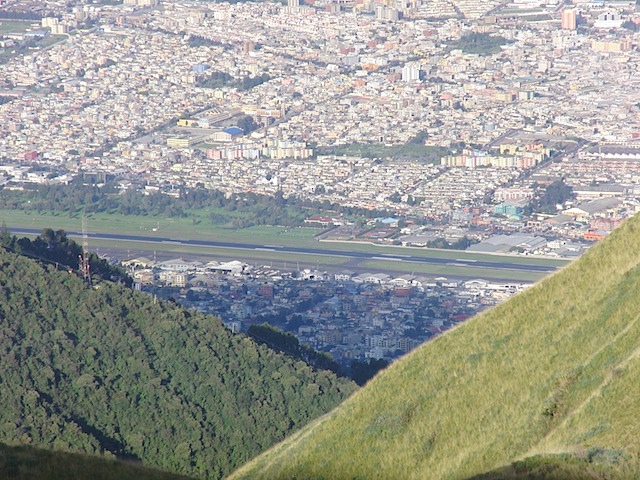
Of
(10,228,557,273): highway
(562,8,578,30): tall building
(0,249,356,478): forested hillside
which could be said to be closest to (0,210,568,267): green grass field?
(10,228,557,273): highway

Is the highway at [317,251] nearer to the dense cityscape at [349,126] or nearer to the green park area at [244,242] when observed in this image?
the green park area at [244,242]

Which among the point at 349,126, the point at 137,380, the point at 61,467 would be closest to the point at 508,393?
the point at 61,467

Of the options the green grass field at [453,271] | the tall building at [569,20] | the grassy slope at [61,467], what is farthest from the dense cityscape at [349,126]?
the grassy slope at [61,467]

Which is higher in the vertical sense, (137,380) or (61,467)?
(61,467)

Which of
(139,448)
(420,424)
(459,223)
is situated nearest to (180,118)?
(459,223)

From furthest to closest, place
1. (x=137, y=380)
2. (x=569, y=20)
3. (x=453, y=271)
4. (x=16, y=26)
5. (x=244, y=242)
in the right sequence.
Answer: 1. (x=16, y=26)
2. (x=569, y=20)
3. (x=244, y=242)
4. (x=453, y=271)
5. (x=137, y=380)

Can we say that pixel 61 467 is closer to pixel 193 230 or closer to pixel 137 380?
pixel 137 380

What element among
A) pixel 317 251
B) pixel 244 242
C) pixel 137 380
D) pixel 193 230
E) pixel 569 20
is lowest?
pixel 317 251

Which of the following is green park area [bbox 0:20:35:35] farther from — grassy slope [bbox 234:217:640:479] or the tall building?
grassy slope [bbox 234:217:640:479]
